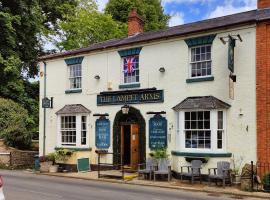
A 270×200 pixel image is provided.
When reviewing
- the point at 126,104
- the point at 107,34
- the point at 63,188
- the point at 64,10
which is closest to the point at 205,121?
the point at 126,104

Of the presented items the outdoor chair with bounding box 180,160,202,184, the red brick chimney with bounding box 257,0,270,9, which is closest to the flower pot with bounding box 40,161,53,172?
the outdoor chair with bounding box 180,160,202,184

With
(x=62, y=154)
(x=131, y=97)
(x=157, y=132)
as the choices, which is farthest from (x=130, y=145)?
(x=62, y=154)

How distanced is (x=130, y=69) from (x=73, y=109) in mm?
4295

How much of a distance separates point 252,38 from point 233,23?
1.03 meters

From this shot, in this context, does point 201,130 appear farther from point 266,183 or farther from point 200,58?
point 266,183

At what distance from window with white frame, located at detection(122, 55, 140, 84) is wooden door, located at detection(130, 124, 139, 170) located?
2.36 metres

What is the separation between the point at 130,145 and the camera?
22016 millimetres

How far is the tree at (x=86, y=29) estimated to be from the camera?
41.1m

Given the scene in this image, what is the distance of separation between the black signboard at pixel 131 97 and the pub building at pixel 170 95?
5cm

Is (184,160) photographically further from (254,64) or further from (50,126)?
(50,126)

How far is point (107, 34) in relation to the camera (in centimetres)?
4153

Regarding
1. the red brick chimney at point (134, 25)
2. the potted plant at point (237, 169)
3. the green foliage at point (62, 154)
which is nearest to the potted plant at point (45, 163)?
the green foliage at point (62, 154)

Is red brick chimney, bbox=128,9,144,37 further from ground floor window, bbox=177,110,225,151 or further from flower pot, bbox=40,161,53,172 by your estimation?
flower pot, bbox=40,161,53,172

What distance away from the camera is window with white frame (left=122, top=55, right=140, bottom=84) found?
71.5 feet
